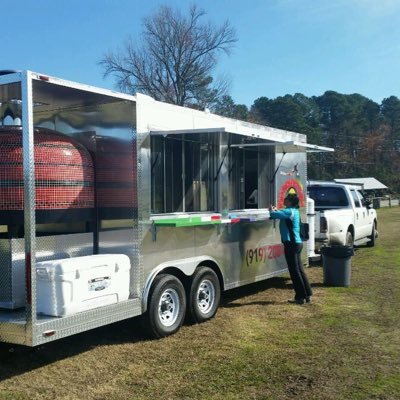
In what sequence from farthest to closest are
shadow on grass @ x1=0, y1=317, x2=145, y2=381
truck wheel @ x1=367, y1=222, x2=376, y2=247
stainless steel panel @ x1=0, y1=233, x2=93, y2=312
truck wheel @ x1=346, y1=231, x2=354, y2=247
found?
truck wheel @ x1=367, y1=222, x2=376, y2=247 < truck wheel @ x1=346, y1=231, x2=354, y2=247 < shadow on grass @ x1=0, y1=317, x2=145, y2=381 < stainless steel panel @ x1=0, y1=233, x2=93, y2=312

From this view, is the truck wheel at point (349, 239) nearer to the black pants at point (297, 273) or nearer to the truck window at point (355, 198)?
the truck window at point (355, 198)

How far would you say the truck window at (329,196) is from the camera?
14.4 metres

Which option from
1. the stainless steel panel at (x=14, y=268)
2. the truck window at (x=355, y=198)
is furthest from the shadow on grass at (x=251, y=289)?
the truck window at (x=355, y=198)

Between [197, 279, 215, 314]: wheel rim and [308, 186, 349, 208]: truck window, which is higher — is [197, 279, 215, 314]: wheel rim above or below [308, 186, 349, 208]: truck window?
below

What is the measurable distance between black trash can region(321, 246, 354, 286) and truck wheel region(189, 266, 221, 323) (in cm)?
344

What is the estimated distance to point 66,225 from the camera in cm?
638

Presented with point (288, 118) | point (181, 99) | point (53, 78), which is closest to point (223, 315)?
point (53, 78)

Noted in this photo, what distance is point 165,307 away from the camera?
6645 millimetres

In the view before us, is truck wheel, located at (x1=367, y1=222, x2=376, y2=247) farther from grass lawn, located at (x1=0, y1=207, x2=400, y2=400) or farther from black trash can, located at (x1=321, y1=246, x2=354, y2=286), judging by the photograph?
grass lawn, located at (x1=0, y1=207, x2=400, y2=400)

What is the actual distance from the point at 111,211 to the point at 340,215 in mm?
8004

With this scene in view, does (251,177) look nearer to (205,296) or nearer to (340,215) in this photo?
(205,296)

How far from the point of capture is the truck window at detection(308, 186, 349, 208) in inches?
567

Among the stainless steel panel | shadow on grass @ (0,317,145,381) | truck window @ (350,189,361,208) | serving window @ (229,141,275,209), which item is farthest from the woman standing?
truck window @ (350,189,361,208)

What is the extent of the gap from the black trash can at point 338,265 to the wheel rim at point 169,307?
4.37 metres
